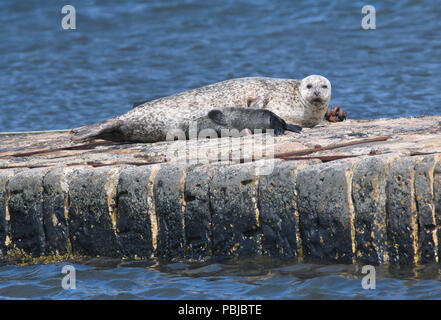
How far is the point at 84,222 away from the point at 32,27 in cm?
1608

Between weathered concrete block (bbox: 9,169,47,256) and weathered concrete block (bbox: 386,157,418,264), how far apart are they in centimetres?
251

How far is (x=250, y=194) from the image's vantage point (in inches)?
187

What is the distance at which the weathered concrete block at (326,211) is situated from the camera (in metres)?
4.49

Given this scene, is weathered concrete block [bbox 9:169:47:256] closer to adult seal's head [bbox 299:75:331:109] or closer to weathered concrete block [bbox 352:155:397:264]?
weathered concrete block [bbox 352:155:397:264]

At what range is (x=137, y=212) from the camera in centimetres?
502

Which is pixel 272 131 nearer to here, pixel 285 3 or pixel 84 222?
pixel 84 222

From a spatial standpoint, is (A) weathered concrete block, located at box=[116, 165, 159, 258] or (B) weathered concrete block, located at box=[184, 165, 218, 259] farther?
(A) weathered concrete block, located at box=[116, 165, 159, 258]

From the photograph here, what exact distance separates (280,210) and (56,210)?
1.68 m

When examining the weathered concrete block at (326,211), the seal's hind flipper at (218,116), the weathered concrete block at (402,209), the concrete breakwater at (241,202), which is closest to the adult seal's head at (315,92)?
the seal's hind flipper at (218,116)

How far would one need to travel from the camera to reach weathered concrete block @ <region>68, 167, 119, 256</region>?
5113 mm
